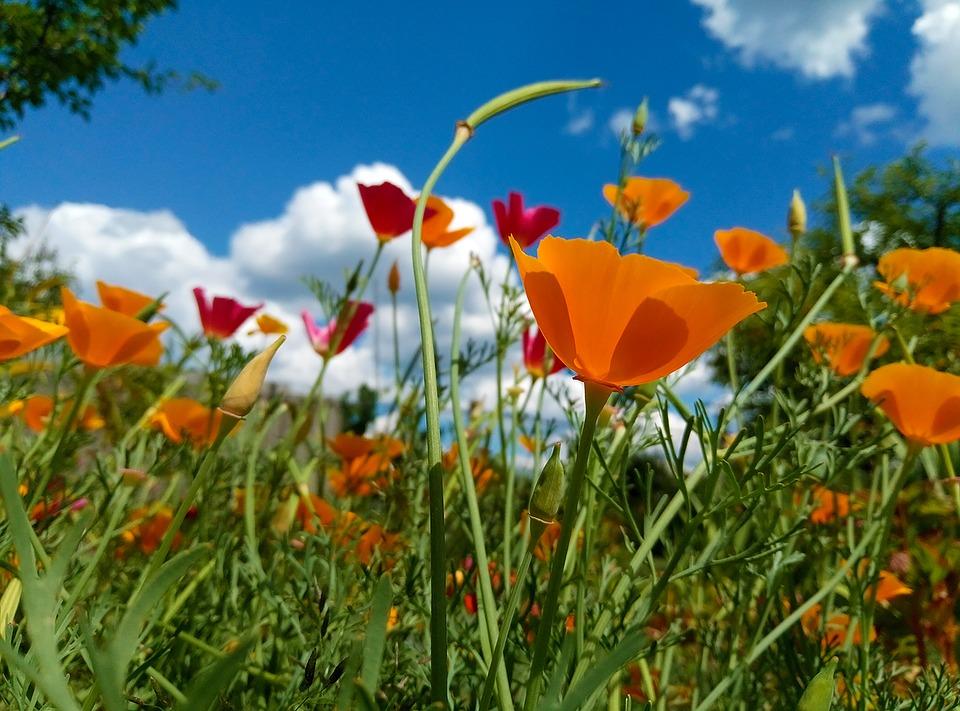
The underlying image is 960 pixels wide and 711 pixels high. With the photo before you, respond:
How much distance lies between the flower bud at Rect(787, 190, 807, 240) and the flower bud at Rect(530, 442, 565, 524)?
0.64 metres

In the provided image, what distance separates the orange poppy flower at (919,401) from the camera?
55 centimetres

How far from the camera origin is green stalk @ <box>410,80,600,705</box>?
1.00 feet

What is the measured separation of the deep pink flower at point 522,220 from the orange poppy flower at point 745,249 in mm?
196

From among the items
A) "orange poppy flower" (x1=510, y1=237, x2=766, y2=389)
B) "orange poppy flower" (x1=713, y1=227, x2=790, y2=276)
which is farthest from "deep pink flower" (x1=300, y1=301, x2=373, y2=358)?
"orange poppy flower" (x1=510, y1=237, x2=766, y2=389)

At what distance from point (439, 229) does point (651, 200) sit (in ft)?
0.82

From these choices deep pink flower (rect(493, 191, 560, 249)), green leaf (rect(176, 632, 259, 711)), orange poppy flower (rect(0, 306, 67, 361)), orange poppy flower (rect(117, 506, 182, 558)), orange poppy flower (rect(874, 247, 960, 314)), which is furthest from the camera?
orange poppy flower (rect(117, 506, 182, 558))

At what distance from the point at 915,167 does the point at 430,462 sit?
736 cm

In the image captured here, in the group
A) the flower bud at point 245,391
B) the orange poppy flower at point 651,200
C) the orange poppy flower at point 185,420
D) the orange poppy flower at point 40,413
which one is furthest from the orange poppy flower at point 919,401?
the orange poppy flower at point 40,413

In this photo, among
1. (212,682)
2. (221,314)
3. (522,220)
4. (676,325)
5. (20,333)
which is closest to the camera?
(212,682)

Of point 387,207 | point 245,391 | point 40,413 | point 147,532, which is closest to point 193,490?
point 245,391

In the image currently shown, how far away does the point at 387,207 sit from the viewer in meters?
0.87

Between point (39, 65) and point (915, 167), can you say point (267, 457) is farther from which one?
point (915, 167)

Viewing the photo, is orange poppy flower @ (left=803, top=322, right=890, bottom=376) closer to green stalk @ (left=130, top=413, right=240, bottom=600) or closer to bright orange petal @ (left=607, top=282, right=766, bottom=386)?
bright orange petal @ (left=607, top=282, right=766, bottom=386)

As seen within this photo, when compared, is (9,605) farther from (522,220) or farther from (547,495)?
(522,220)
